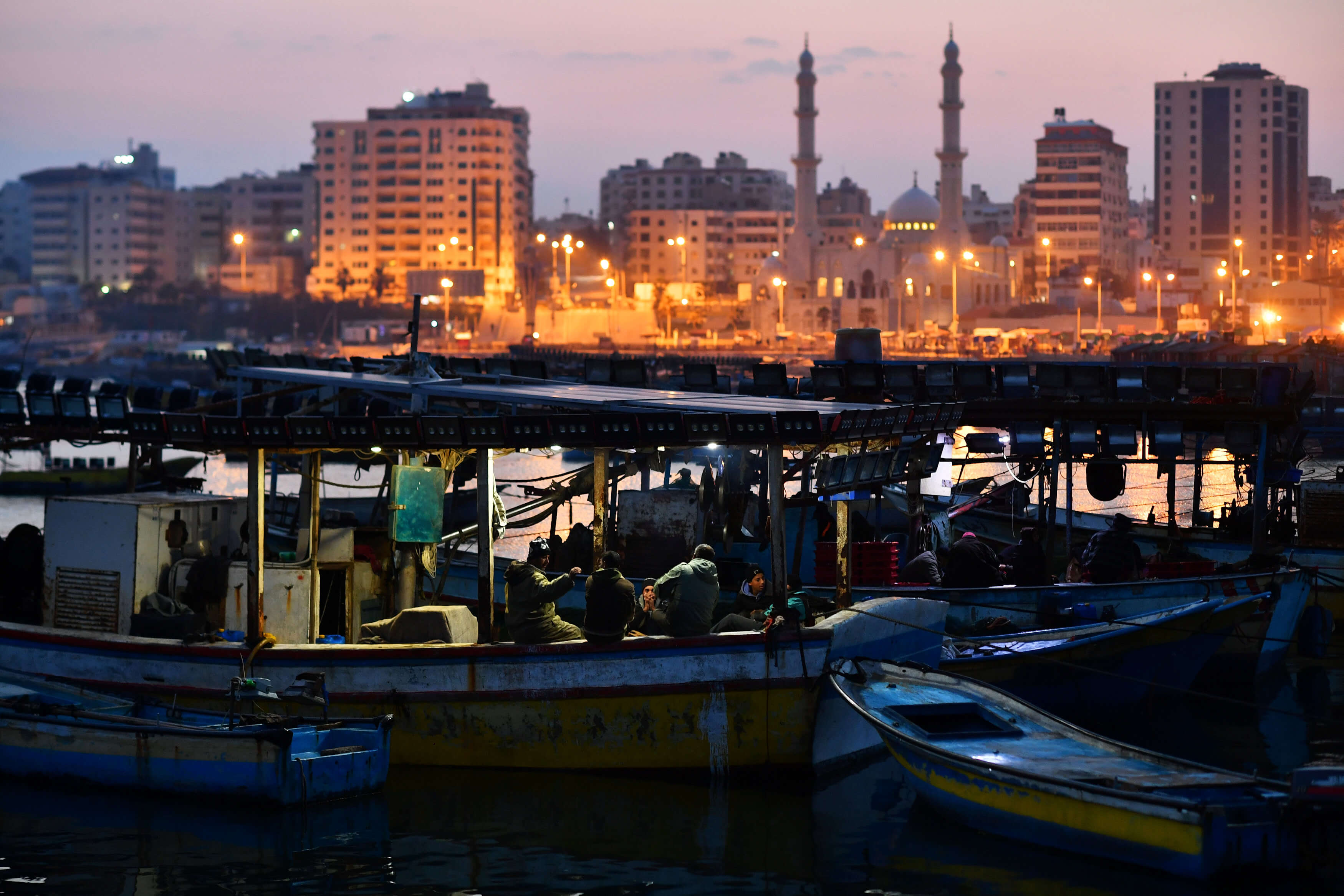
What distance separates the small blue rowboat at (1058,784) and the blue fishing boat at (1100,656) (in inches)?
83.2

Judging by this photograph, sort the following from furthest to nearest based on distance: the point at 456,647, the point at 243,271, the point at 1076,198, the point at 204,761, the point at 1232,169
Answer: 1. the point at 243,271
2. the point at 1232,169
3. the point at 1076,198
4. the point at 456,647
5. the point at 204,761

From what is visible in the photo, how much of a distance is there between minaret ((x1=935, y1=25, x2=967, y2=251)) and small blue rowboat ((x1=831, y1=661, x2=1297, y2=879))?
115282 millimetres

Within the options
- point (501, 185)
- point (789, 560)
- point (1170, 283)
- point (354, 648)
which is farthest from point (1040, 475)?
point (501, 185)

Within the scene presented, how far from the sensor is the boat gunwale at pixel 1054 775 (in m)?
11.6

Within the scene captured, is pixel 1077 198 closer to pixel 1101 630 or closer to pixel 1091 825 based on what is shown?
pixel 1101 630

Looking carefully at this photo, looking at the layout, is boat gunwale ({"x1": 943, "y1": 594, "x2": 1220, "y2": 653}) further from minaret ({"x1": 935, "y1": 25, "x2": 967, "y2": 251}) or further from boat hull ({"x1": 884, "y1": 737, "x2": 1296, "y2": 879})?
minaret ({"x1": 935, "y1": 25, "x2": 967, "y2": 251})

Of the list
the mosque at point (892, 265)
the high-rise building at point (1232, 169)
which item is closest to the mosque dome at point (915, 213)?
the mosque at point (892, 265)

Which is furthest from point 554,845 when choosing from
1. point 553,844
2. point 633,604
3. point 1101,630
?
point 1101,630

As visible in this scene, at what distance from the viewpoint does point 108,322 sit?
183125 mm

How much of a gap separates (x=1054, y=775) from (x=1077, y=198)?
158699mm

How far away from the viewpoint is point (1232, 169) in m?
167

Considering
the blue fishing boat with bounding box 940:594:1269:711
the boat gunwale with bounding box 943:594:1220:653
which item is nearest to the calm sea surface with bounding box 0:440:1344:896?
the blue fishing boat with bounding box 940:594:1269:711

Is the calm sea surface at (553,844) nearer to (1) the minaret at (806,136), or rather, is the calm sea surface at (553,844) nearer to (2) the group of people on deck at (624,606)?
(2) the group of people on deck at (624,606)

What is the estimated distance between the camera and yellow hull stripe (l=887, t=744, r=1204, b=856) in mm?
11445
